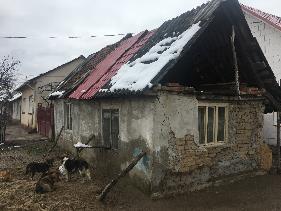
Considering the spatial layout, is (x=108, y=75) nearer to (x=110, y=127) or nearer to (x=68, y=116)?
(x=110, y=127)

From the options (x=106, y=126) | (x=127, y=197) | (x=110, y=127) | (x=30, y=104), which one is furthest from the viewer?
(x=30, y=104)

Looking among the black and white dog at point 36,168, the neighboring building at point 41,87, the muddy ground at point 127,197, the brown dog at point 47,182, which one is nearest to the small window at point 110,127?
the muddy ground at point 127,197

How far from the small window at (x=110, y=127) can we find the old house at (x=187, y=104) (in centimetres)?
3

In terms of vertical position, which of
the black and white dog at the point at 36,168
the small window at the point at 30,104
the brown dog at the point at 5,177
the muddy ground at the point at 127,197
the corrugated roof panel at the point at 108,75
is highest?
the corrugated roof panel at the point at 108,75

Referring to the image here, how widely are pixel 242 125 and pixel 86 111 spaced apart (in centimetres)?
509

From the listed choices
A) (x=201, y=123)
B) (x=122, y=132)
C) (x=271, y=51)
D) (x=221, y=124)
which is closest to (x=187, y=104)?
(x=201, y=123)

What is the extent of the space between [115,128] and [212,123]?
271 centimetres

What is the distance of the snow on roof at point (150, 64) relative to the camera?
7992mm

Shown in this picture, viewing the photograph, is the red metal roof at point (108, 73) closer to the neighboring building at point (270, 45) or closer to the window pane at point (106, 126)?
the window pane at point (106, 126)

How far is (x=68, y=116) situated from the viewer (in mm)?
14320

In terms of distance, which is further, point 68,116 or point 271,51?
point 271,51

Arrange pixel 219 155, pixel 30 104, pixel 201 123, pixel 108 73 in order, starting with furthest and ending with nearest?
pixel 30 104 < pixel 108 73 < pixel 219 155 < pixel 201 123

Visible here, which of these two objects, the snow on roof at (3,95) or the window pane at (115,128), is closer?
the window pane at (115,128)

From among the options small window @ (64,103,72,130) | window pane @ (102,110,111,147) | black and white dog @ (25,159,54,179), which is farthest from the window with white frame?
small window @ (64,103,72,130)
